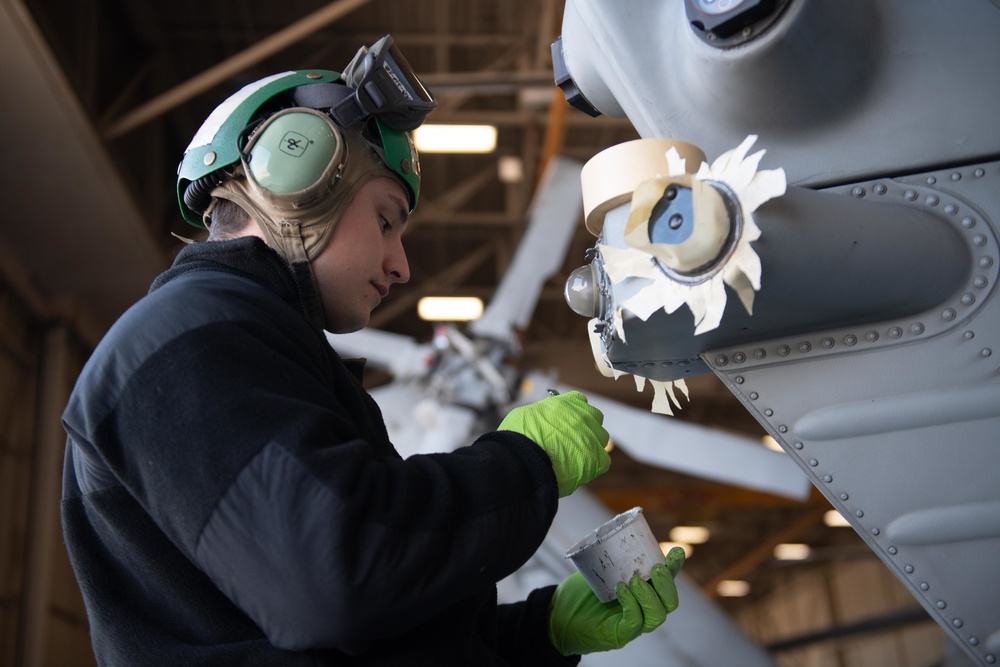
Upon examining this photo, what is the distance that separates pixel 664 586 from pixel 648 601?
0.05 meters

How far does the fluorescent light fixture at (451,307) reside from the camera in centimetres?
1374

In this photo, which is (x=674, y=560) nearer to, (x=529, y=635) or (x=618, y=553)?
(x=618, y=553)

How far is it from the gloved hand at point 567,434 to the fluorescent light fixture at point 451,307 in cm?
1180

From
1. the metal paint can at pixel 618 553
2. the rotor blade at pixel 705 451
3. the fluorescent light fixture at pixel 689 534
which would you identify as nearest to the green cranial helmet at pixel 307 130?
the metal paint can at pixel 618 553

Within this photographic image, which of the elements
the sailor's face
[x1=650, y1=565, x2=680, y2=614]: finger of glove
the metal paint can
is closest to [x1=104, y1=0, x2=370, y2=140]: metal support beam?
the sailor's face

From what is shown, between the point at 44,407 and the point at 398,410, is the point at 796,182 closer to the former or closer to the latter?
the point at 398,410

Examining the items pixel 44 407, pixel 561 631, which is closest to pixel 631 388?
pixel 44 407

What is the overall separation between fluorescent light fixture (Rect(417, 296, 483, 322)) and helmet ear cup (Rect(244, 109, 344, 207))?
11771mm

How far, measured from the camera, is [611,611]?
6.84ft

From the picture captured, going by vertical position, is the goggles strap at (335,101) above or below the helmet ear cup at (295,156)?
above

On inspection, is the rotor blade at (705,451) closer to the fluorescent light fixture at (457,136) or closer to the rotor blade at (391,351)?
→ the rotor blade at (391,351)

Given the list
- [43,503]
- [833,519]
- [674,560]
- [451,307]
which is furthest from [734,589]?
[674,560]

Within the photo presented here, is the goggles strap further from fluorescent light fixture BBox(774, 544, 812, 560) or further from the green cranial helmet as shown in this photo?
fluorescent light fixture BBox(774, 544, 812, 560)

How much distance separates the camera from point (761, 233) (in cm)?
150
